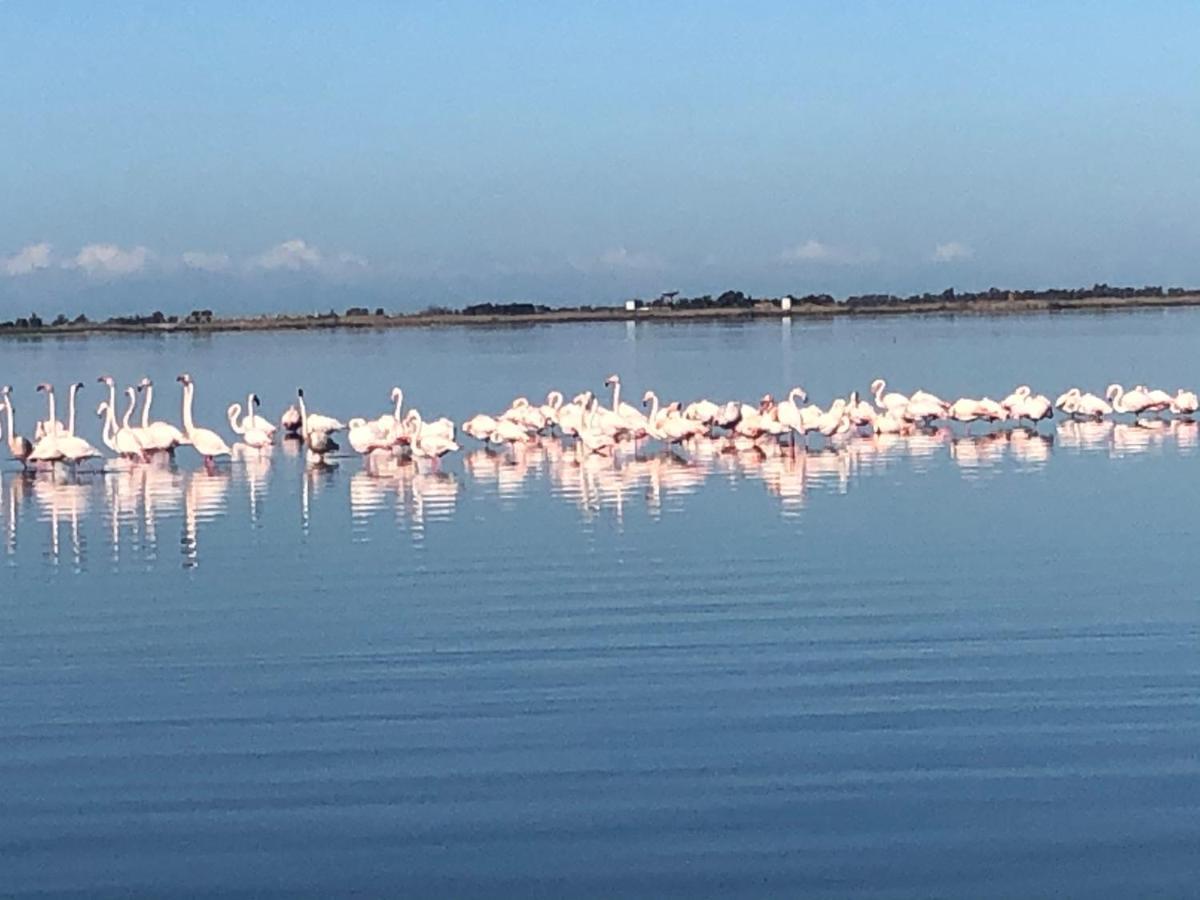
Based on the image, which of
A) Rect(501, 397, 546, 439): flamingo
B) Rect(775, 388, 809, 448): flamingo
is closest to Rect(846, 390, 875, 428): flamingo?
Rect(775, 388, 809, 448): flamingo

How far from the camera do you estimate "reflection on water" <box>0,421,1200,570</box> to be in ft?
59.6

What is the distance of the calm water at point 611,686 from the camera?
308 inches

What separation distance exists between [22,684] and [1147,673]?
5427mm

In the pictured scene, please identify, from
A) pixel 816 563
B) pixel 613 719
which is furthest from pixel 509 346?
pixel 613 719

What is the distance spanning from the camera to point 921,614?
40.6 feet

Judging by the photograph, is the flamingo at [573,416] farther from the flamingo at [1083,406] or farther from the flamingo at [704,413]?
the flamingo at [1083,406]

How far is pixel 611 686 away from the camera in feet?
34.7

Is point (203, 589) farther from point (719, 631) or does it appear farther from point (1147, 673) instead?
point (1147, 673)

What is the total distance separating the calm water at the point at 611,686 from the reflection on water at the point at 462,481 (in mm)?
117

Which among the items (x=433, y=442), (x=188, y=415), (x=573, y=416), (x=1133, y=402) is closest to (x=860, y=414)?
(x=573, y=416)

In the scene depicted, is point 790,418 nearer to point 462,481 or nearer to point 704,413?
point 704,413

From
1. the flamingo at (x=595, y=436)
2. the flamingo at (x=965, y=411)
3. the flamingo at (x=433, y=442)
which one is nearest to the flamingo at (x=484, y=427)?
the flamingo at (x=595, y=436)

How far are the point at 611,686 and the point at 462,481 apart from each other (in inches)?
450

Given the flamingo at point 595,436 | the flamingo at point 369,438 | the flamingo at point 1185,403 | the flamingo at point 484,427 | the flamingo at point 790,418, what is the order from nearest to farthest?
the flamingo at point 595,436 → the flamingo at point 369,438 → the flamingo at point 790,418 → the flamingo at point 484,427 → the flamingo at point 1185,403
